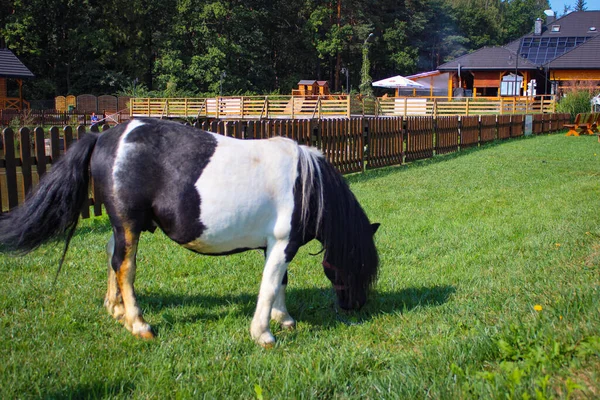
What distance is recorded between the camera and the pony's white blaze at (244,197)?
418 centimetres

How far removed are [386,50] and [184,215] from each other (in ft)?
256

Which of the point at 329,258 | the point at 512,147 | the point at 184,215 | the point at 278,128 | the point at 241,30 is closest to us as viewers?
the point at 184,215

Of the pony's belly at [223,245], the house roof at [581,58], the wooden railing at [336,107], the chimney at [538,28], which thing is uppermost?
the chimney at [538,28]

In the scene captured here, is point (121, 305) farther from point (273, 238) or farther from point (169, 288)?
point (273, 238)

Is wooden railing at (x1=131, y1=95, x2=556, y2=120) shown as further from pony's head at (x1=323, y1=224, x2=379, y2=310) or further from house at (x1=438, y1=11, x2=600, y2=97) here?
pony's head at (x1=323, y1=224, x2=379, y2=310)

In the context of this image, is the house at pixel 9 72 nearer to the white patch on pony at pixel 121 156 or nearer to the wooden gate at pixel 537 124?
the wooden gate at pixel 537 124

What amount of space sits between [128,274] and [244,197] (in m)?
1.03

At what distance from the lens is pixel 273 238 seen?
4285 millimetres

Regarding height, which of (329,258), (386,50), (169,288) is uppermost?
(386,50)

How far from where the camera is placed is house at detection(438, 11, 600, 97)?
181 feet

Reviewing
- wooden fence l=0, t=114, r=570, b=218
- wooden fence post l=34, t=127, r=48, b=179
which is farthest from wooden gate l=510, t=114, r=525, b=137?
wooden fence post l=34, t=127, r=48, b=179

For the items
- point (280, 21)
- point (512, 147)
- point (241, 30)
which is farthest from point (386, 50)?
point (512, 147)

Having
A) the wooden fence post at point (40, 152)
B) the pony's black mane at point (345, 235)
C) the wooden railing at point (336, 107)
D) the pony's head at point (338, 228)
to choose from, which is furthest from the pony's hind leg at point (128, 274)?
the wooden railing at point (336, 107)

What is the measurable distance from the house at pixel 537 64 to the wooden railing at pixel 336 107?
935cm
